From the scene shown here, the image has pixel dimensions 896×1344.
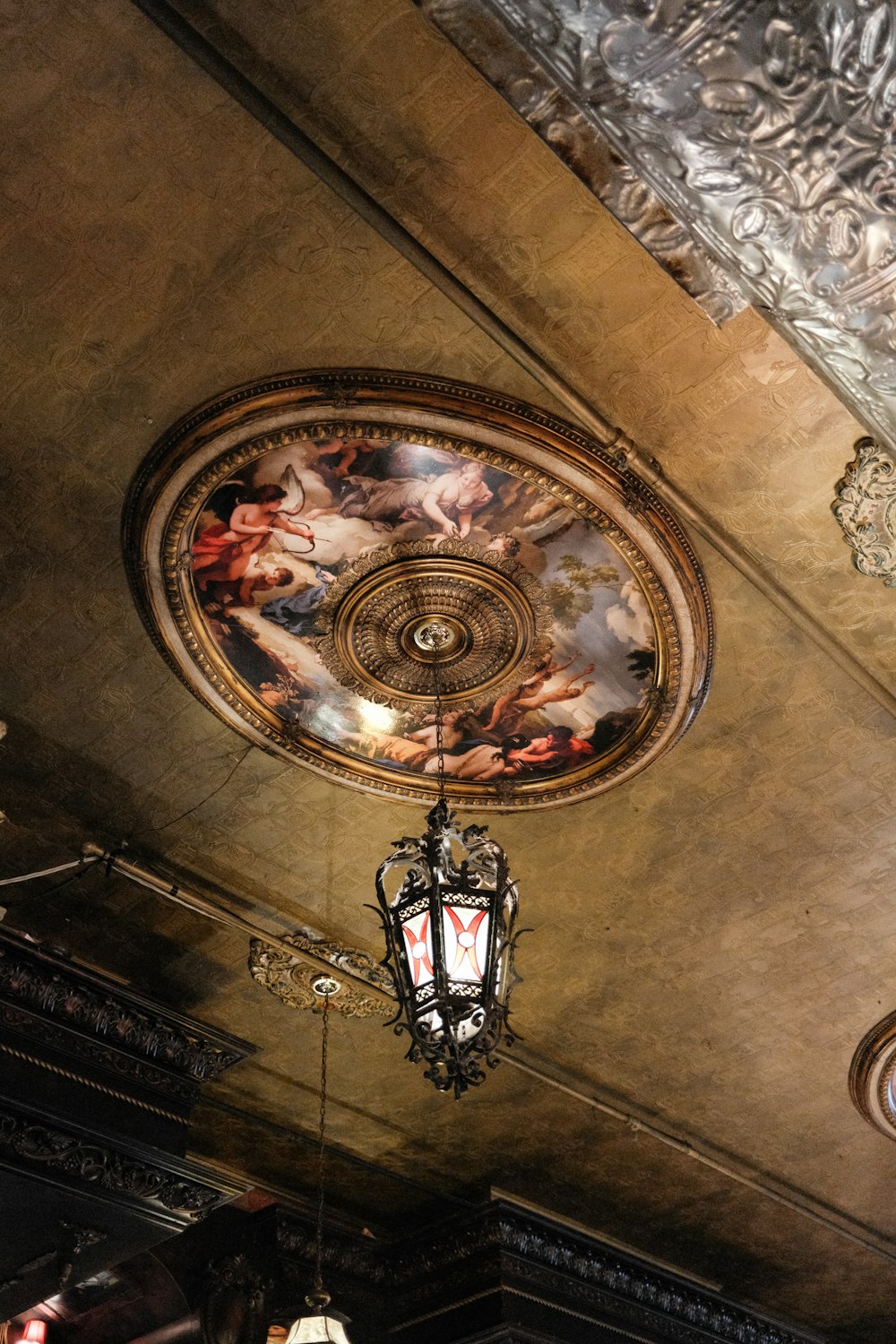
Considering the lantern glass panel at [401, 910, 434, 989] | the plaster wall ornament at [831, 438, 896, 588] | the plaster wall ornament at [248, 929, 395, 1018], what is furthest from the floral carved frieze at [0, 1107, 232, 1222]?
the plaster wall ornament at [831, 438, 896, 588]

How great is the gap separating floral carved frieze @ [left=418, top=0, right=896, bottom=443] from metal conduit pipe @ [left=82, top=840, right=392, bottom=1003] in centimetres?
508

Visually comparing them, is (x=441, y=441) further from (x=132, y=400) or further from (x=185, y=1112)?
(x=185, y=1112)

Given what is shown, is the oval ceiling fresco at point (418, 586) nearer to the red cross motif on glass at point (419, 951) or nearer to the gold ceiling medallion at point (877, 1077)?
the red cross motif on glass at point (419, 951)

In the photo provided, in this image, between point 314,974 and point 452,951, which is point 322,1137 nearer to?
point 314,974

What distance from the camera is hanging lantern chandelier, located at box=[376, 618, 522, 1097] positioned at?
472 cm

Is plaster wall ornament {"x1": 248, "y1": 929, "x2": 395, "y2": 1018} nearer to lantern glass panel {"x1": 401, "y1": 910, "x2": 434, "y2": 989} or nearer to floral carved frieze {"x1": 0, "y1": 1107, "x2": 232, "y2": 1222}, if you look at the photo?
floral carved frieze {"x1": 0, "y1": 1107, "x2": 232, "y2": 1222}

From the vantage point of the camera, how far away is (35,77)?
13.5 ft

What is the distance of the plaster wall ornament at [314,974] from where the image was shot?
24.6 feet

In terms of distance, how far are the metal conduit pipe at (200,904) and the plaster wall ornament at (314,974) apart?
26 mm

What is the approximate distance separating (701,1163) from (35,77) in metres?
8.96

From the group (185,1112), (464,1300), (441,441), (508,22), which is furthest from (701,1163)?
(508,22)

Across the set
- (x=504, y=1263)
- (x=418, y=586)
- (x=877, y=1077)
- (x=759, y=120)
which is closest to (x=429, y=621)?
(x=418, y=586)

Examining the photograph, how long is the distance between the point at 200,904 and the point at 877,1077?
5220mm

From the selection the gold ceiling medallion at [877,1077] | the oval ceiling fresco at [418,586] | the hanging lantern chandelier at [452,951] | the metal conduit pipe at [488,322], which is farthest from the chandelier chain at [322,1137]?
the metal conduit pipe at [488,322]
